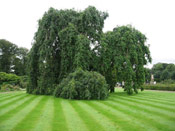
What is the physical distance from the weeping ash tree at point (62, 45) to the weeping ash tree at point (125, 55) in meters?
1.27

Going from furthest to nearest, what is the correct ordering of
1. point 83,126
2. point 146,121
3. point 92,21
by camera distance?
point 92,21
point 146,121
point 83,126

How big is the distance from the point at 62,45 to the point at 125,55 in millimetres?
7063

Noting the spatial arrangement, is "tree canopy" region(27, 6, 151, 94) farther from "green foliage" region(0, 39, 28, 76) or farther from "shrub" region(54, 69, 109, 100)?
"green foliage" region(0, 39, 28, 76)

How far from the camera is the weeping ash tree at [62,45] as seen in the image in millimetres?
17547

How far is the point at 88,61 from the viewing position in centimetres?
1769

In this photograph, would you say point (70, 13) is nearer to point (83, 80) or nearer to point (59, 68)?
point (59, 68)

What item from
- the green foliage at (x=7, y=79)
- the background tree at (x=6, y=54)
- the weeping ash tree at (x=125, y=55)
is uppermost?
the background tree at (x=6, y=54)

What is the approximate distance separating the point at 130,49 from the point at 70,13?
26.1 feet

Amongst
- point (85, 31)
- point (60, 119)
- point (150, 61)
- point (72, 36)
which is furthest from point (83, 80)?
point (150, 61)

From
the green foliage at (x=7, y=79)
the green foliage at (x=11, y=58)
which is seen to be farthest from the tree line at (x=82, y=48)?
the green foliage at (x=11, y=58)

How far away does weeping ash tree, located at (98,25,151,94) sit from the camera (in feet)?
61.4

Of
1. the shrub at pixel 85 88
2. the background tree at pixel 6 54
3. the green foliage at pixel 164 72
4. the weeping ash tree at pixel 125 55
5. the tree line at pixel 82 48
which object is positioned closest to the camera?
the shrub at pixel 85 88

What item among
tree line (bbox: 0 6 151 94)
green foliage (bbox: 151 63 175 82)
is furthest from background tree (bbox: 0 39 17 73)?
green foliage (bbox: 151 63 175 82)

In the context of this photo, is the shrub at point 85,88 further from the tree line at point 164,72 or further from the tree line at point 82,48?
the tree line at point 164,72
